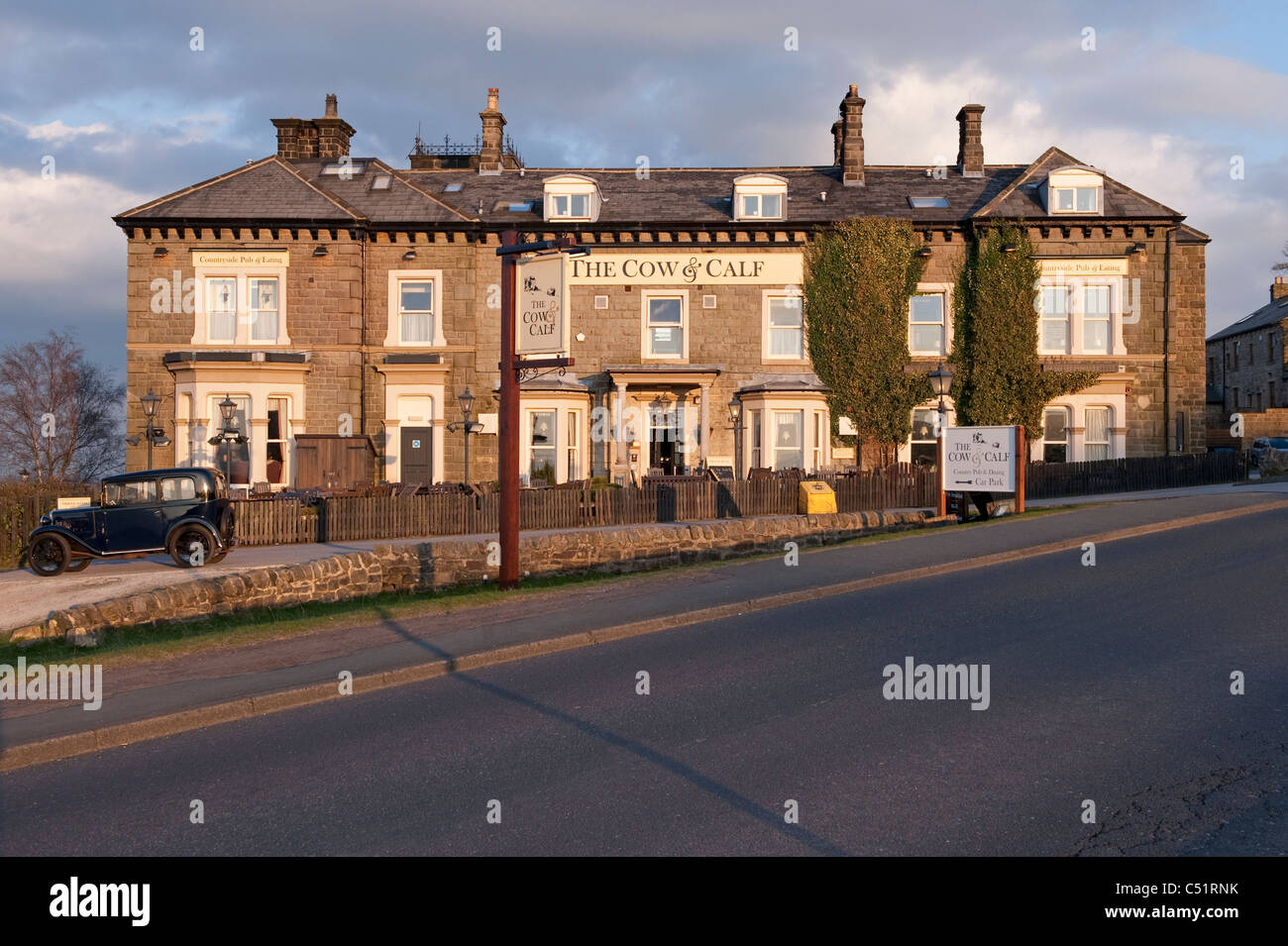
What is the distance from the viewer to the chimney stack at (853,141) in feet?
108

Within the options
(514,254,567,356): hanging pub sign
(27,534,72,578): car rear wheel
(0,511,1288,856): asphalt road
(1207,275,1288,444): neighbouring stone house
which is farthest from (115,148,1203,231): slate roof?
(1207,275,1288,444): neighbouring stone house

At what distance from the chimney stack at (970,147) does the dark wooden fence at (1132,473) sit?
461 inches

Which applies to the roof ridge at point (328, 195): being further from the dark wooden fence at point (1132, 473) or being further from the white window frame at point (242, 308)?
the dark wooden fence at point (1132, 473)

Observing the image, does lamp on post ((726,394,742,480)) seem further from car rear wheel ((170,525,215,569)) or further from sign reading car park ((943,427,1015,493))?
car rear wheel ((170,525,215,569))

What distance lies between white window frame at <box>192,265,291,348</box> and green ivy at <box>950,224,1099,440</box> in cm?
2197

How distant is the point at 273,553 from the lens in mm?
19469

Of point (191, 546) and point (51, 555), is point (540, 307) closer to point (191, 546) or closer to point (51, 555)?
point (191, 546)

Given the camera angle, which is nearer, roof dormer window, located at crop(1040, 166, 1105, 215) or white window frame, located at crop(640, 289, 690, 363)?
roof dormer window, located at crop(1040, 166, 1105, 215)

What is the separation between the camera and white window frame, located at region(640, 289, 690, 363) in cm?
3136
